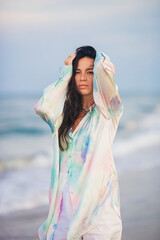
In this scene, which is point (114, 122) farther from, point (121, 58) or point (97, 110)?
point (121, 58)

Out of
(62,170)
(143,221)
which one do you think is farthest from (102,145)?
(143,221)

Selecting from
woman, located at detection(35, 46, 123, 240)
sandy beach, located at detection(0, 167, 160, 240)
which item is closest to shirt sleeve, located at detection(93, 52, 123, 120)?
woman, located at detection(35, 46, 123, 240)

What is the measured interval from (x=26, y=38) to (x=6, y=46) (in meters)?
0.69

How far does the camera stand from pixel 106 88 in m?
2.50

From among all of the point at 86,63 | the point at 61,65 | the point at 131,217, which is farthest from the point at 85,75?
the point at 61,65

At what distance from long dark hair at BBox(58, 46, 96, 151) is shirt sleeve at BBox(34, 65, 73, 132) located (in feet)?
0.11

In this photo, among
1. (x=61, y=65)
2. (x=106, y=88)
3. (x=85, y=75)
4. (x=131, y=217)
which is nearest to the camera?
(x=106, y=88)

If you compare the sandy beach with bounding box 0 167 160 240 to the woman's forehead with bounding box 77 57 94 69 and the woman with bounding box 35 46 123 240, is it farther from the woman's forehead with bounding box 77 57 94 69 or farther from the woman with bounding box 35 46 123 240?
the woman's forehead with bounding box 77 57 94 69

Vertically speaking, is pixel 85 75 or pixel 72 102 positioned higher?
pixel 85 75

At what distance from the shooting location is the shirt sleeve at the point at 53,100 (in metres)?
2.72

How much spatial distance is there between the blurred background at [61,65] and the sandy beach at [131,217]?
0.76 feet

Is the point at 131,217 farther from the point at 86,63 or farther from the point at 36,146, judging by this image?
the point at 36,146

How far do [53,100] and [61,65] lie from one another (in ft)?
20.8

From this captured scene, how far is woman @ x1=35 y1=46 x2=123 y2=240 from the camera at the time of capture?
8.21ft
